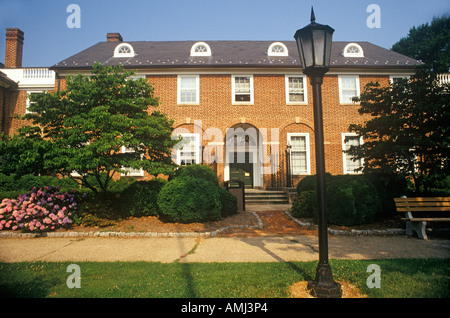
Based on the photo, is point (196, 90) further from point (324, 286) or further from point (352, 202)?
point (324, 286)

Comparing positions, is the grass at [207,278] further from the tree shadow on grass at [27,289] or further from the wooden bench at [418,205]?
the wooden bench at [418,205]

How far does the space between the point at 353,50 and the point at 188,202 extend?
1520 cm

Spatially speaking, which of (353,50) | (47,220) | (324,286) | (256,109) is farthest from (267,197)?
(353,50)

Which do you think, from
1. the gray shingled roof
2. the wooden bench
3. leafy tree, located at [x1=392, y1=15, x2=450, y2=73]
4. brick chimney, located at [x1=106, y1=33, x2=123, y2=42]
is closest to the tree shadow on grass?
the wooden bench

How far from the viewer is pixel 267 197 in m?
12.7

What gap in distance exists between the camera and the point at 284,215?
9.30m

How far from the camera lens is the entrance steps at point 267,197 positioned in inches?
487

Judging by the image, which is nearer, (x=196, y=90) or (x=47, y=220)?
(x=47, y=220)

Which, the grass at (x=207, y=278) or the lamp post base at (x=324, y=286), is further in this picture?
the grass at (x=207, y=278)

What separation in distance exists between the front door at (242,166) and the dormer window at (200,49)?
6.53 m

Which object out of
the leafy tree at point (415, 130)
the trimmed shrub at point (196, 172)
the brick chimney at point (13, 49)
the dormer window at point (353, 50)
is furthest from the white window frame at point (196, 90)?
the brick chimney at point (13, 49)

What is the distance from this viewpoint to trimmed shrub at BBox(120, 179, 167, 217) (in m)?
8.16

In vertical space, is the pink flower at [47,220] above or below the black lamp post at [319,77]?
below

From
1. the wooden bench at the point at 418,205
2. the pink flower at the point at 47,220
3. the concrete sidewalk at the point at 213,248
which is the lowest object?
the concrete sidewalk at the point at 213,248
